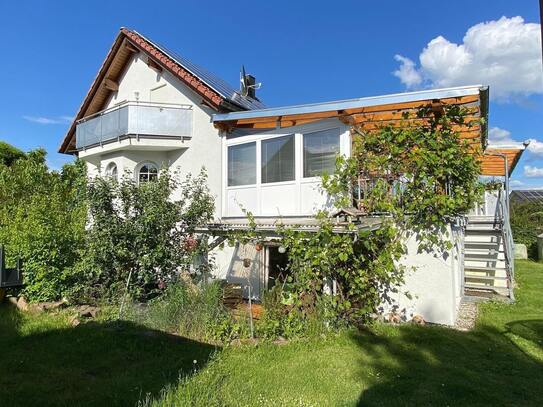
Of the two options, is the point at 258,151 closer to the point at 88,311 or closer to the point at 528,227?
the point at 88,311

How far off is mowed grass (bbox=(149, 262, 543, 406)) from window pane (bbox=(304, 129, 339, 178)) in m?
4.06

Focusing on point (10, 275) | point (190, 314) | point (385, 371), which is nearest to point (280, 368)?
point (385, 371)

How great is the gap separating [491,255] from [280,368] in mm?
9262

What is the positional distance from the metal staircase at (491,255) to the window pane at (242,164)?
6901 mm

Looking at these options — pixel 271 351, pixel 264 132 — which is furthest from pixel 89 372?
pixel 264 132

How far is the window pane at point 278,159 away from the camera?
34.9ft

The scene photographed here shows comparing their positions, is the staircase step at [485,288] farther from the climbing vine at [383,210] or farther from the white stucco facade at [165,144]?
the white stucco facade at [165,144]

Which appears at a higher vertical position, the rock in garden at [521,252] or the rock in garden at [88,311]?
the rock in garden at [521,252]

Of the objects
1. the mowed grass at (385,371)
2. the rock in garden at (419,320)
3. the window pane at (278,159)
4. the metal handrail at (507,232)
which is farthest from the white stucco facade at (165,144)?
the metal handrail at (507,232)

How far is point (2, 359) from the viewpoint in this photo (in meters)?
6.13

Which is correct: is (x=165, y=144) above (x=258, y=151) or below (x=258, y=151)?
above

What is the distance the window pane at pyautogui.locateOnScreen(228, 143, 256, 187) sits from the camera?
37.7 feet

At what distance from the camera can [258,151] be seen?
11.3 meters

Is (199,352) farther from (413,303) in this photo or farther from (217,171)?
(217,171)
